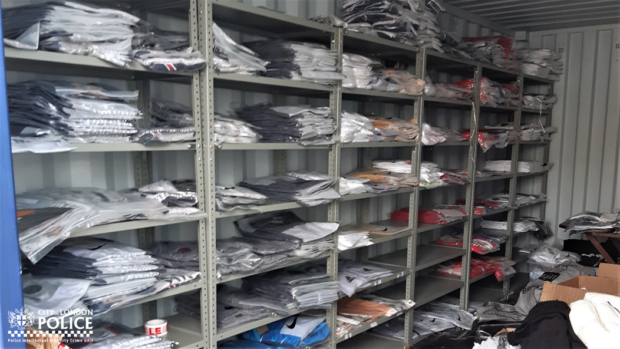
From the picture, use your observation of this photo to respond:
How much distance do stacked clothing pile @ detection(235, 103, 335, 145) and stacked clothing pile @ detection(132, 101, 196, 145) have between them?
0.44 meters

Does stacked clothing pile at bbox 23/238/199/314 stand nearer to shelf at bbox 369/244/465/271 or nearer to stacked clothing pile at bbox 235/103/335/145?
stacked clothing pile at bbox 235/103/335/145

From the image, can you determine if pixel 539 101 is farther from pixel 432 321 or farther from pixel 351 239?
pixel 351 239

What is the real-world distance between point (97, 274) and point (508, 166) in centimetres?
441

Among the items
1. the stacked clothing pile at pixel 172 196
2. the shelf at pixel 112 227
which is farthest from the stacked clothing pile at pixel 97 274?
the stacked clothing pile at pixel 172 196

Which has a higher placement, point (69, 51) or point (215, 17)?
point (215, 17)

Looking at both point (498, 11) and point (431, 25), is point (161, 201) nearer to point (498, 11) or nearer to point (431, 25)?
point (431, 25)

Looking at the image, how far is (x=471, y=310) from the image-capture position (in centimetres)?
448

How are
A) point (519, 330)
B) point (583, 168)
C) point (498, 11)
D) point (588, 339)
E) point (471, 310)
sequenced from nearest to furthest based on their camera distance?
point (588, 339) < point (519, 330) < point (471, 310) < point (498, 11) < point (583, 168)

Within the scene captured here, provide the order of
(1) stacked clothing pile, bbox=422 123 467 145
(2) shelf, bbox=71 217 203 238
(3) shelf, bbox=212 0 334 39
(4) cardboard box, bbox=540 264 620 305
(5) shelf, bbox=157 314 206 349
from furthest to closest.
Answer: (1) stacked clothing pile, bbox=422 123 467 145
(4) cardboard box, bbox=540 264 620 305
(3) shelf, bbox=212 0 334 39
(5) shelf, bbox=157 314 206 349
(2) shelf, bbox=71 217 203 238

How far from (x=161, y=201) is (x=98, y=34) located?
2.40 ft

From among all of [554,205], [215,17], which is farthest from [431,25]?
[554,205]

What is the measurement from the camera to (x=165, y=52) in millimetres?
1993

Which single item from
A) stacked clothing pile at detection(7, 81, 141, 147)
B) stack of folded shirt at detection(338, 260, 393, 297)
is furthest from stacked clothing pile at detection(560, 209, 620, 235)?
stacked clothing pile at detection(7, 81, 141, 147)

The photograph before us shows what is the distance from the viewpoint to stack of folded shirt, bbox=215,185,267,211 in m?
2.29
